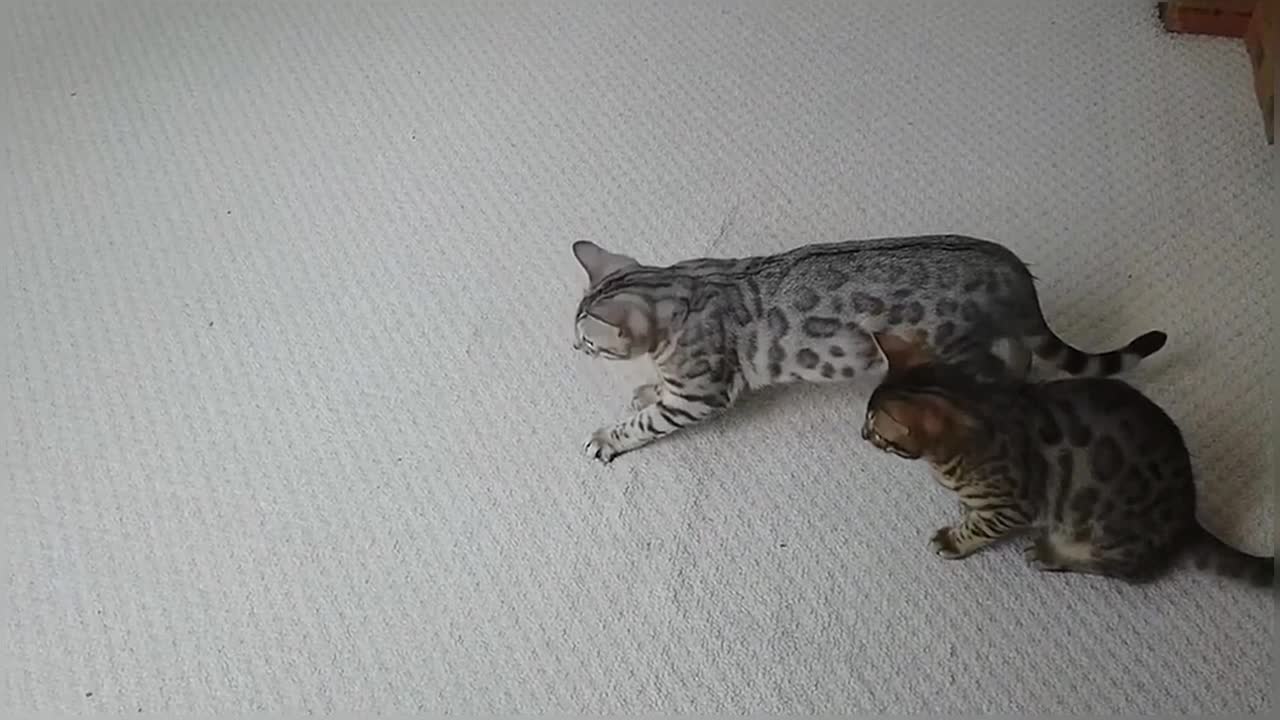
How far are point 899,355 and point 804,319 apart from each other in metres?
0.13

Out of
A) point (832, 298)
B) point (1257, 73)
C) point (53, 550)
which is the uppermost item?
point (1257, 73)

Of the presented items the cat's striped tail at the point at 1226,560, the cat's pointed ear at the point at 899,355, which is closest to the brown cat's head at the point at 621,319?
the cat's pointed ear at the point at 899,355

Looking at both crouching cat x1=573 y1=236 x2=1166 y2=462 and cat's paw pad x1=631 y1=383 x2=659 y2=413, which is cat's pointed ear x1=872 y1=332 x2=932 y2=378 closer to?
crouching cat x1=573 y1=236 x2=1166 y2=462

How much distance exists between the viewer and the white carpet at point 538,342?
1.28 m

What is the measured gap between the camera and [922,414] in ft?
3.77

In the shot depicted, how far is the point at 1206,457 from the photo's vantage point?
137 cm

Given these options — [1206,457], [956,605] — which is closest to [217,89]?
[956,605]

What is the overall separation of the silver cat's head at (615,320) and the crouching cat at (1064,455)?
0.27 m

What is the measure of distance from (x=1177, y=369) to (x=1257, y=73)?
0.56 m

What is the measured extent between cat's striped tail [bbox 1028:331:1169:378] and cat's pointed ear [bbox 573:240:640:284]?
0.48 metres

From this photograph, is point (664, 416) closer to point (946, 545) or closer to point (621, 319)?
point (621, 319)

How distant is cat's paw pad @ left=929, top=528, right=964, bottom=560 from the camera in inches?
51.6

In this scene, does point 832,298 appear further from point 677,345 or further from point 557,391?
point 557,391

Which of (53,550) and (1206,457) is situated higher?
(1206,457)
